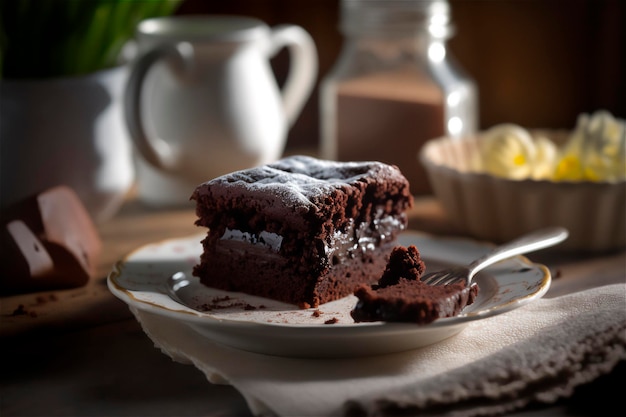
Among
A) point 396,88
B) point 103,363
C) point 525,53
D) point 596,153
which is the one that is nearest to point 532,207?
point 596,153

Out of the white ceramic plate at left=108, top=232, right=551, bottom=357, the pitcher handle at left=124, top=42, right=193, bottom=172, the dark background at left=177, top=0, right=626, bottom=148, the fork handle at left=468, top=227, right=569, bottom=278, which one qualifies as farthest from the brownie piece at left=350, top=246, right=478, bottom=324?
the dark background at left=177, top=0, right=626, bottom=148

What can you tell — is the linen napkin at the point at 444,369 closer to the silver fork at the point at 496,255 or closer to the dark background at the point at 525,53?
the silver fork at the point at 496,255

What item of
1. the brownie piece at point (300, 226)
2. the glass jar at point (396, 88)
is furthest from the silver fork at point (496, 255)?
the glass jar at point (396, 88)

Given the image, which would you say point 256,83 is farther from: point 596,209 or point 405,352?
point 405,352

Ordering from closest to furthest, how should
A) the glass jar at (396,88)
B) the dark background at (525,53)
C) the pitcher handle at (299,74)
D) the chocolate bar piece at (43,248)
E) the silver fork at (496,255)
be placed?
1. the silver fork at (496,255)
2. the chocolate bar piece at (43,248)
3. the glass jar at (396,88)
4. the pitcher handle at (299,74)
5. the dark background at (525,53)

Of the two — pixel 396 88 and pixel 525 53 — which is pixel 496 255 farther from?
pixel 525 53
